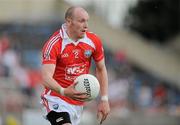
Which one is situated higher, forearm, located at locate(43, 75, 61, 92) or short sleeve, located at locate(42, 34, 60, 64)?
short sleeve, located at locate(42, 34, 60, 64)

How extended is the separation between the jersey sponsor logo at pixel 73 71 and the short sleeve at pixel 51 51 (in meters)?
0.33

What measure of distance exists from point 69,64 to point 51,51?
41 cm

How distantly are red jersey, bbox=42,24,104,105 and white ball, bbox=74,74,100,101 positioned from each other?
535 millimetres

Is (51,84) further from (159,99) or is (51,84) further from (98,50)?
(159,99)

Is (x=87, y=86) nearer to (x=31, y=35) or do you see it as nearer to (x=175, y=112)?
(x=175, y=112)

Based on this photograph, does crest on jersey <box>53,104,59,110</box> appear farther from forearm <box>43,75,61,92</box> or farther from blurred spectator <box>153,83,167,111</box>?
blurred spectator <box>153,83,167,111</box>

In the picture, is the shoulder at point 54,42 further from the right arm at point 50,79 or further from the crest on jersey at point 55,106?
the crest on jersey at point 55,106

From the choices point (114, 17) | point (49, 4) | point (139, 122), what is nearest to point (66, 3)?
point (49, 4)

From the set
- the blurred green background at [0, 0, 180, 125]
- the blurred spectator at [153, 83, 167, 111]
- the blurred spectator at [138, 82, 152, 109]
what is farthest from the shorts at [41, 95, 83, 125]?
the blurred spectator at [153, 83, 167, 111]

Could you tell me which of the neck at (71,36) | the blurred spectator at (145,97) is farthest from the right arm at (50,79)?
the blurred spectator at (145,97)

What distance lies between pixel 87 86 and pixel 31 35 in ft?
53.1

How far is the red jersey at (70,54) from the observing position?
1127 centimetres

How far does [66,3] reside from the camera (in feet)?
93.1

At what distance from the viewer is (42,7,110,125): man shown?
11.1 m
